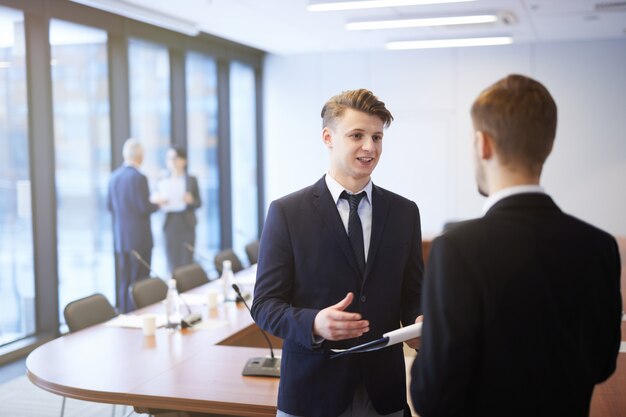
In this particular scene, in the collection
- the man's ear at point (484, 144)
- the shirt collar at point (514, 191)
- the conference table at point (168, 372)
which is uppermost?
the man's ear at point (484, 144)

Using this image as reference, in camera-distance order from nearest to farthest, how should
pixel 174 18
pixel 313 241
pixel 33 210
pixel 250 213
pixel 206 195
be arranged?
pixel 313 241, pixel 33 210, pixel 174 18, pixel 206 195, pixel 250 213

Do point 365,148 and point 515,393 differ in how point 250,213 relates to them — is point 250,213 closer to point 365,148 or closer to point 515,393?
point 365,148

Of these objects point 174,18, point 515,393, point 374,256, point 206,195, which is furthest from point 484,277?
point 206,195

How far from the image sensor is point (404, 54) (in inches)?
412

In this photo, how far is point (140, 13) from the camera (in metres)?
6.76

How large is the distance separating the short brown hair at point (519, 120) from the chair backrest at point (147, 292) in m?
3.78

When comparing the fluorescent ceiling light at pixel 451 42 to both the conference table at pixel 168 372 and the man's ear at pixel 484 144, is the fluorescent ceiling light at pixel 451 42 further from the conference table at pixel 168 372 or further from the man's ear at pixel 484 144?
the man's ear at pixel 484 144

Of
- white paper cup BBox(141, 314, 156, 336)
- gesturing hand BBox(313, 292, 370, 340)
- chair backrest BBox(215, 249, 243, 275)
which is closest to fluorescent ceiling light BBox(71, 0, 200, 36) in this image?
chair backrest BBox(215, 249, 243, 275)

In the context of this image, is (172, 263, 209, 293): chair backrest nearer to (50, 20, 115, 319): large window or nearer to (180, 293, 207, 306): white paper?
(180, 293, 207, 306): white paper

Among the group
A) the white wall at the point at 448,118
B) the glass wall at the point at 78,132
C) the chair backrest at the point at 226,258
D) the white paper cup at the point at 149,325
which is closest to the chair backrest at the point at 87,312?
the white paper cup at the point at 149,325

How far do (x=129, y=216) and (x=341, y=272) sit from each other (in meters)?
5.38

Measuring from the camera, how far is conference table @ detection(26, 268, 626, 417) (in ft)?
9.40

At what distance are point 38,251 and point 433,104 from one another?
19.8ft

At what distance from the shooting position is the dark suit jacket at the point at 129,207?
7176 millimetres
